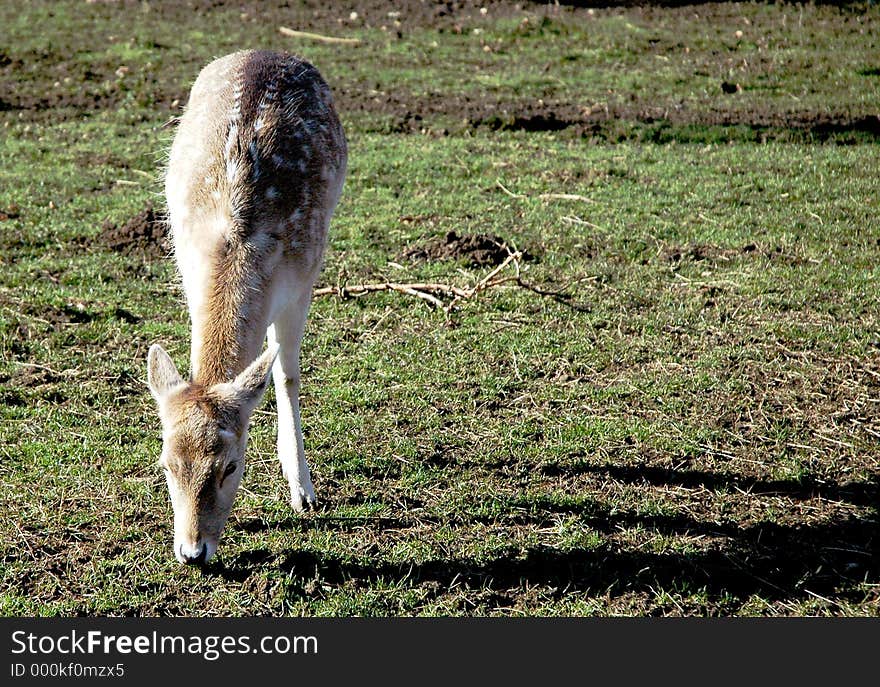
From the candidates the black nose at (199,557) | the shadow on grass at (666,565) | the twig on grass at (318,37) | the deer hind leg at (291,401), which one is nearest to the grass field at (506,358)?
the shadow on grass at (666,565)

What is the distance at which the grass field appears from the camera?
4914 mm

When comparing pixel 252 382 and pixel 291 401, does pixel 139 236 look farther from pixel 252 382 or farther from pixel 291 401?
pixel 252 382

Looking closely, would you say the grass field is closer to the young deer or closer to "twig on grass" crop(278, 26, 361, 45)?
the young deer

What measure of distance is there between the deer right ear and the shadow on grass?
1048 mm

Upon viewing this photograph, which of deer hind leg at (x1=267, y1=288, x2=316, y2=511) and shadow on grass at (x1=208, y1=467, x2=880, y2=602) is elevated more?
deer hind leg at (x1=267, y1=288, x2=316, y2=511)

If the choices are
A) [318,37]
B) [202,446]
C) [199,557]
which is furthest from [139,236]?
[318,37]

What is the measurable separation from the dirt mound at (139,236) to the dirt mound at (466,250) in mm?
2110

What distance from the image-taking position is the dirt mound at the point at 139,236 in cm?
861

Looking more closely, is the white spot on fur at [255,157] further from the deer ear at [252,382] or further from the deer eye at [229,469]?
the deer eye at [229,469]

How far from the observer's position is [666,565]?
194 inches

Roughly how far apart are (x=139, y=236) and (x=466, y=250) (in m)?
2.84

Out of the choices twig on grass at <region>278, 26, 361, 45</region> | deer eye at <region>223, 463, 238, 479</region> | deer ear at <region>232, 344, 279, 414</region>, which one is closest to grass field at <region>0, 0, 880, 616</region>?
deer eye at <region>223, 463, 238, 479</region>

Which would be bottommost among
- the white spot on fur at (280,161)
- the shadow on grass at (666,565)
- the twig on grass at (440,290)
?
the shadow on grass at (666,565)

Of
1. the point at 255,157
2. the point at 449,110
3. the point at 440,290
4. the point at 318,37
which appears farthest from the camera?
the point at 318,37
